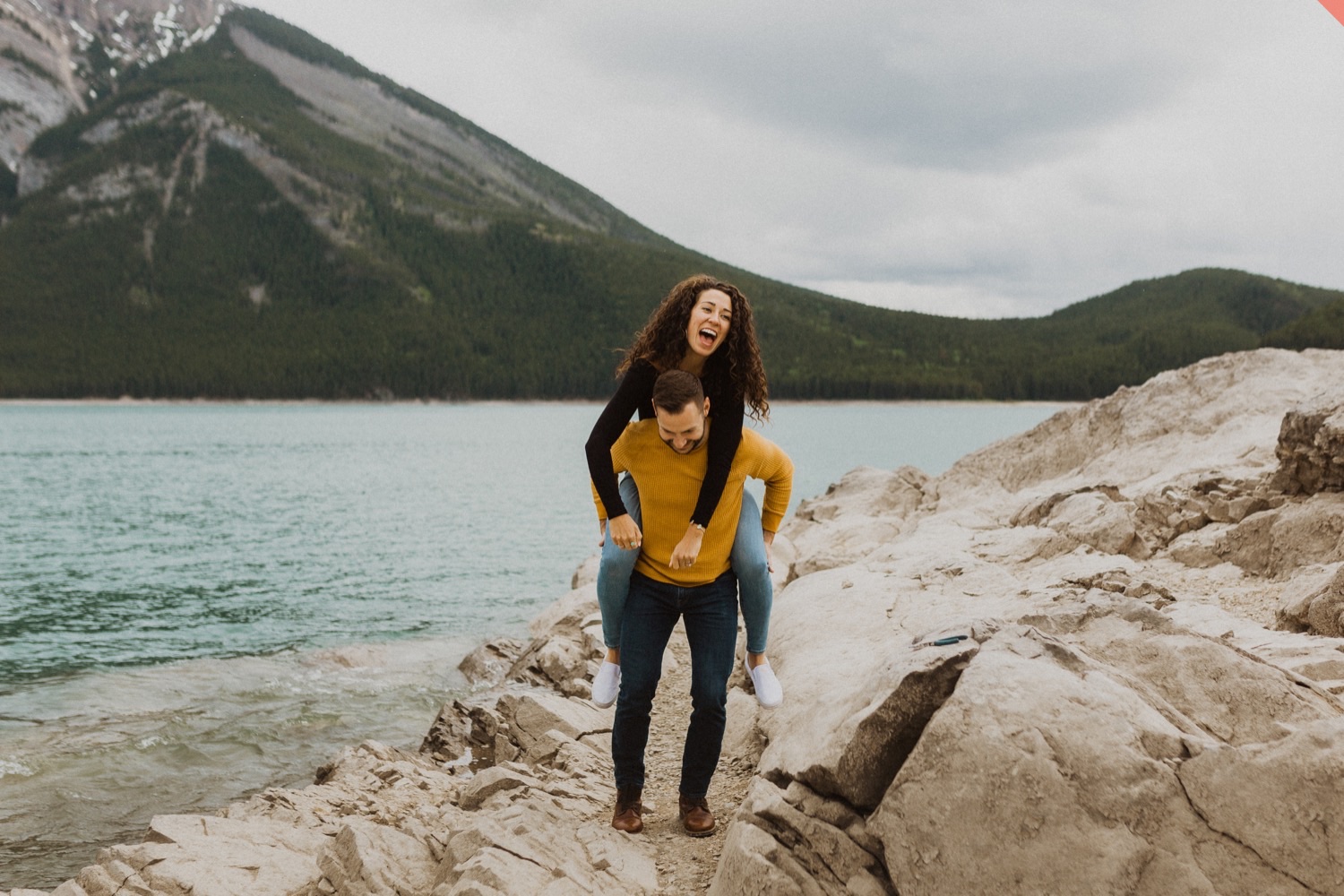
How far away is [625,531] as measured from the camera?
13.5 feet

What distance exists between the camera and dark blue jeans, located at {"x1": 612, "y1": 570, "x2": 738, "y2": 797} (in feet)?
14.3

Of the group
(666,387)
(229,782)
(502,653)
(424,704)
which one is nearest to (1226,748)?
(666,387)

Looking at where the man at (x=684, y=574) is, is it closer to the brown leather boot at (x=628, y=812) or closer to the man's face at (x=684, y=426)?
the man's face at (x=684, y=426)

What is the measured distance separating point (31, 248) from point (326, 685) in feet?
669

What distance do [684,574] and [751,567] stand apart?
326 mm

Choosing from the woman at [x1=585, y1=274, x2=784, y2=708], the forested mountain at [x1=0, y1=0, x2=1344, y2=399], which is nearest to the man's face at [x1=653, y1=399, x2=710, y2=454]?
the woman at [x1=585, y1=274, x2=784, y2=708]

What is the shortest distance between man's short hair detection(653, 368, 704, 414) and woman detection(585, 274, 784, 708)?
21cm

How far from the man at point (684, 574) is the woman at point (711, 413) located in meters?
0.07

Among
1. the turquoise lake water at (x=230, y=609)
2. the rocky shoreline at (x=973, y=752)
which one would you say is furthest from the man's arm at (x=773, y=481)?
the turquoise lake water at (x=230, y=609)

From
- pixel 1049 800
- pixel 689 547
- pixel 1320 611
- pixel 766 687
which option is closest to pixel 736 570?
pixel 689 547

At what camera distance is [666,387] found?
3957 mm

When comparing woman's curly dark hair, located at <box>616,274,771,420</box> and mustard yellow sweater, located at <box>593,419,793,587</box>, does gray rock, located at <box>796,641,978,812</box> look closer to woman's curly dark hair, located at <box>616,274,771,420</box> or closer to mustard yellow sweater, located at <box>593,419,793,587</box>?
mustard yellow sweater, located at <box>593,419,793,587</box>

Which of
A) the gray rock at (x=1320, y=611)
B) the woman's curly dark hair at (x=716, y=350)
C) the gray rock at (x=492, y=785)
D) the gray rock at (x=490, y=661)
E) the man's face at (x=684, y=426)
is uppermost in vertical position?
the woman's curly dark hair at (x=716, y=350)

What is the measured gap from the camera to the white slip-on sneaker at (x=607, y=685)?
14.5 feet
